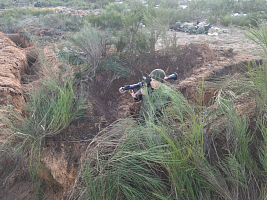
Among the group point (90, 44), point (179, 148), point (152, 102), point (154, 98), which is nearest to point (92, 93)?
point (90, 44)

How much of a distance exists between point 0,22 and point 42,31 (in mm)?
3368

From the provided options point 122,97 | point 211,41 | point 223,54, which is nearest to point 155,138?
point 122,97

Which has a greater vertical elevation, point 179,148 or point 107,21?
point 179,148

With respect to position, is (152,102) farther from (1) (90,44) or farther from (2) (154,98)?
(1) (90,44)

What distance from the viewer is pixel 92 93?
4168mm

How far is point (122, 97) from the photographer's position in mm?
4789

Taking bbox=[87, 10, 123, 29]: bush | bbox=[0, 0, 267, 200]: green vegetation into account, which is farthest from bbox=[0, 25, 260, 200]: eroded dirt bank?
bbox=[87, 10, 123, 29]: bush

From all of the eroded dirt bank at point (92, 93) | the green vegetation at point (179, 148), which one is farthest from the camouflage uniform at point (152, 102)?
the eroded dirt bank at point (92, 93)

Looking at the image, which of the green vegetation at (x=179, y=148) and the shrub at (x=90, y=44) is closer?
the green vegetation at (x=179, y=148)

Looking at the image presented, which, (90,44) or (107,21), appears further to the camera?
(107,21)

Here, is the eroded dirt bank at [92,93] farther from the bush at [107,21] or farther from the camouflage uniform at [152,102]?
the bush at [107,21]

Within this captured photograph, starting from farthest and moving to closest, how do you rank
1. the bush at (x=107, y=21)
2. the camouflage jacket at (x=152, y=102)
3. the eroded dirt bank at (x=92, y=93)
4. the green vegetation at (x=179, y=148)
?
the bush at (x=107, y=21) < the eroded dirt bank at (x=92, y=93) < the camouflage jacket at (x=152, y=102) < the green vegetation at (x=179, y=148)

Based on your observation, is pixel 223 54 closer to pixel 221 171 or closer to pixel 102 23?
pixel 221 171

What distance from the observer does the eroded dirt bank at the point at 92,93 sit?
8.90ft
